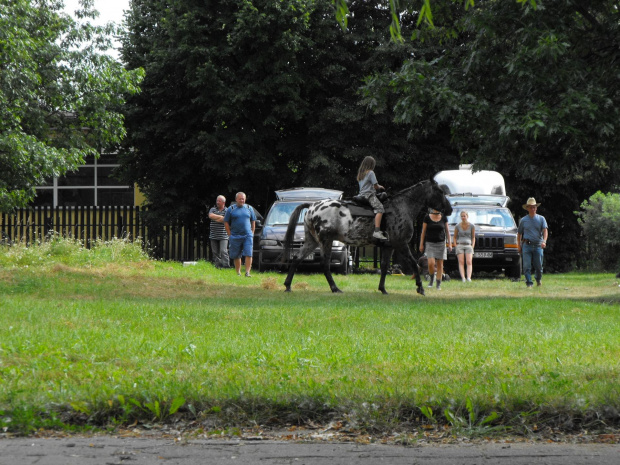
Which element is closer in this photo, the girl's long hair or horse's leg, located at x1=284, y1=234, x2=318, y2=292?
the girl's long hair

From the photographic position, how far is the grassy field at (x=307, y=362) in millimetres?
5488

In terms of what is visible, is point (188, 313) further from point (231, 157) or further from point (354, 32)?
point (354, 32)

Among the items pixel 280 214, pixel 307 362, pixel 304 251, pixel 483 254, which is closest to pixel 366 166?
pixel 304 251

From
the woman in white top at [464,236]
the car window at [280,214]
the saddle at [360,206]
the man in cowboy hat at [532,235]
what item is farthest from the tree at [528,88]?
the car window at [280,214]

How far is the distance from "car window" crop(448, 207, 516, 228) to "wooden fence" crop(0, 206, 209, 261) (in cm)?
997

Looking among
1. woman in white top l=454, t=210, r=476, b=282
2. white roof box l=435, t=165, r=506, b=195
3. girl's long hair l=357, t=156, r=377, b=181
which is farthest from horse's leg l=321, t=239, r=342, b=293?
white roof box l=435, t=165, r=506, b=195

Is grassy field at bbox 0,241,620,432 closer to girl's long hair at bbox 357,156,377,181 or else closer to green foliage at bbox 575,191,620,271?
girl's long hair at bbox 357,156,377,181

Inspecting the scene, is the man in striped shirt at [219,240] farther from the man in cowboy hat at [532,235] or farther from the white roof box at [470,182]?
the man in cowboy hat at [532,235]

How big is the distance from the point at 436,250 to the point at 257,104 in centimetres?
1291

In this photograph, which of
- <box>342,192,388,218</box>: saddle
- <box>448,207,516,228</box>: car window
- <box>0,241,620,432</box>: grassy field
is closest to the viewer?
<box>0,241,620,432</box>: grassy field

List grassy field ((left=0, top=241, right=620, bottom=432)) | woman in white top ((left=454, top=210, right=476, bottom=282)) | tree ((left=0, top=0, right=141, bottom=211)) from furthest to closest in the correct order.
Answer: tree ((left=0, top=0, right=141, bottom=211)), woman in white top ((left=454, top=210, right=476, bottom=282)), grassy field ((left=0, top=241, right=620, bottom=432))

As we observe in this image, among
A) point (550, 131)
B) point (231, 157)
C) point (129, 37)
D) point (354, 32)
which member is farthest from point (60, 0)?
point (550, 131)

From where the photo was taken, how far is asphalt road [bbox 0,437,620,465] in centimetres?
470

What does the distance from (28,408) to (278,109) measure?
23.2 metres
